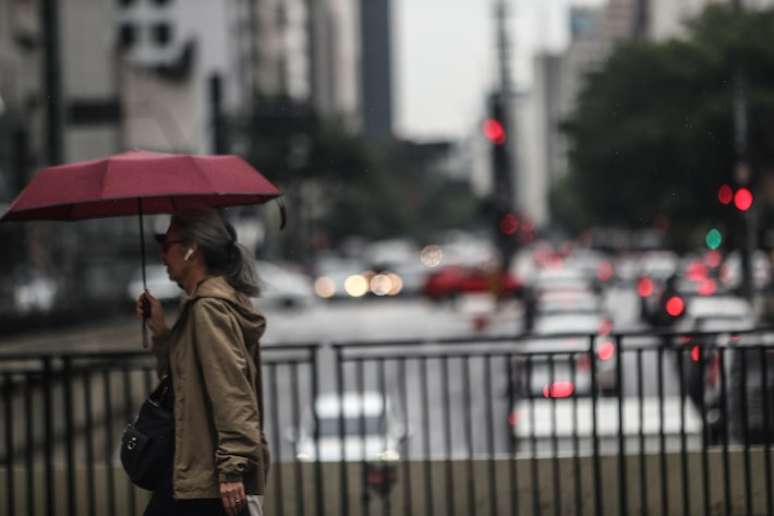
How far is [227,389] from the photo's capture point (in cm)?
532

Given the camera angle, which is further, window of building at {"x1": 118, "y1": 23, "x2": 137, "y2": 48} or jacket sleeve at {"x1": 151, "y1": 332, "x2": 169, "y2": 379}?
window of building at {"x1": 118, "y1": 23, "x2": 137, "y2": 48}

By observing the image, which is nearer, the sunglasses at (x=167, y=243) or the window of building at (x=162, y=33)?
the sunglasses at (x=167, y=243)

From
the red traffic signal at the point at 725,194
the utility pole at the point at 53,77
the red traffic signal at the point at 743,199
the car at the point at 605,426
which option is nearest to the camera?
the car at the point at 605,426

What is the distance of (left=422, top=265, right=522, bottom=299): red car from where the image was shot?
5372cm

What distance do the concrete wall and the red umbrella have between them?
2709mm

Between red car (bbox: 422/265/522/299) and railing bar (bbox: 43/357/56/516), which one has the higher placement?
railing bar (bbox: 43/357/56/516)

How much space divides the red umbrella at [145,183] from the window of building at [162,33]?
7177 cm

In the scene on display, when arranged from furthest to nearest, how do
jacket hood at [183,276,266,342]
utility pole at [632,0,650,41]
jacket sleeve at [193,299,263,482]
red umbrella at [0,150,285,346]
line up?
utility pole at [632,0,650,41] → red umbrella at [0,150,285,346] → jacket hood at [183,276,266,342] → jacket sleeve at [193,299,263,482]

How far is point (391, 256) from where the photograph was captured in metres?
77.6

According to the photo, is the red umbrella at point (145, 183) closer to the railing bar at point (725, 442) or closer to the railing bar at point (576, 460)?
the railing bar at point (576, 460)

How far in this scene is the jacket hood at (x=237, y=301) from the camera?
5.46m

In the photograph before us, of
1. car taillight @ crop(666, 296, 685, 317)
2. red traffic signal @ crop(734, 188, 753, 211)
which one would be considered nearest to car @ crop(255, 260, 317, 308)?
red traffic signal @ crop(734, 188, 753, 211)

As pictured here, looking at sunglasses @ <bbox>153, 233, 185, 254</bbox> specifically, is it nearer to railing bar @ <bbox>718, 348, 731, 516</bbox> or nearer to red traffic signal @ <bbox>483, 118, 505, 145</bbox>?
railing bar @ <bbox>718, 348, 731, 516</bbox>

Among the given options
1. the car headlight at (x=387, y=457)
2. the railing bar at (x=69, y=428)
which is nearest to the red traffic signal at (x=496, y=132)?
the car headlight at (x=387, y=457)
